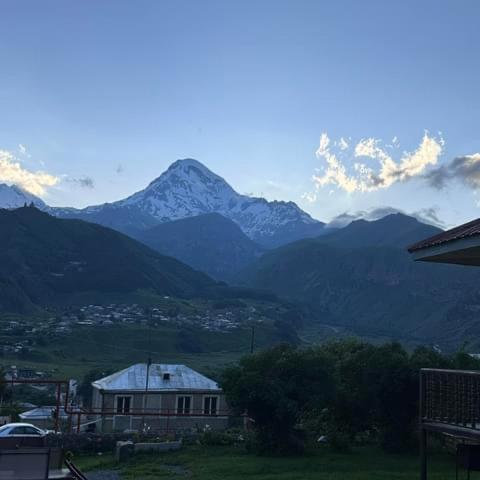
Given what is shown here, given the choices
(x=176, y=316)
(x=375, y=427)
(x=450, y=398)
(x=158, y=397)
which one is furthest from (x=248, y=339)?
(x=450, y=398)

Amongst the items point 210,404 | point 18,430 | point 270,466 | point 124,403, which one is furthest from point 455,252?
point 210,404

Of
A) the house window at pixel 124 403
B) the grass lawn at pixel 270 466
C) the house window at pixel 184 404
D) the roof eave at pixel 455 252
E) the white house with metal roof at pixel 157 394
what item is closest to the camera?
the roof eave at pixel 455 252

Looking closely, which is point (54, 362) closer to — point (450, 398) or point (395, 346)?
point (395, 346)

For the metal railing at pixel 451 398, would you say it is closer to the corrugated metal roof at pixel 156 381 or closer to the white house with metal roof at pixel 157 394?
the white house with metal roof at pixel 157 394

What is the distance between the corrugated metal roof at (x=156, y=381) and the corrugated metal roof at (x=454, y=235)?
31809mm

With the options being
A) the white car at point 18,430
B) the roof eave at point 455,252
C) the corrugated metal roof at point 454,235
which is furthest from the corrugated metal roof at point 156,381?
the corrugated metal roof at point 454,235

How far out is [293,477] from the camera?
61.1 ft

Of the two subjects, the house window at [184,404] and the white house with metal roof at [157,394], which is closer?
the white house with metal roof at [157,394]

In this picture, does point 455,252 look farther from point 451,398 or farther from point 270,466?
point 270,466

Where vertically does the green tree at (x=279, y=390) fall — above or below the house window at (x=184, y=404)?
above

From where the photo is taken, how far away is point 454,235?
11.5m

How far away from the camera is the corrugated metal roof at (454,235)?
10.9 m

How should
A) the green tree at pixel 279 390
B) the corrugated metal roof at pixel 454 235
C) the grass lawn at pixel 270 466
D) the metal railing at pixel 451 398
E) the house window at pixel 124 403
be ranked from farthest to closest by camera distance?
1. the house window at pixel 124 403
2. the green tree at pixel 279 390
3. the grass lawn at pixel 270 466
4. the corrugated metal roof at pixel 454 235
5. the metal railing at pixel 451 398

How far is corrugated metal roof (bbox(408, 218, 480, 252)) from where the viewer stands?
10883 millimetres
